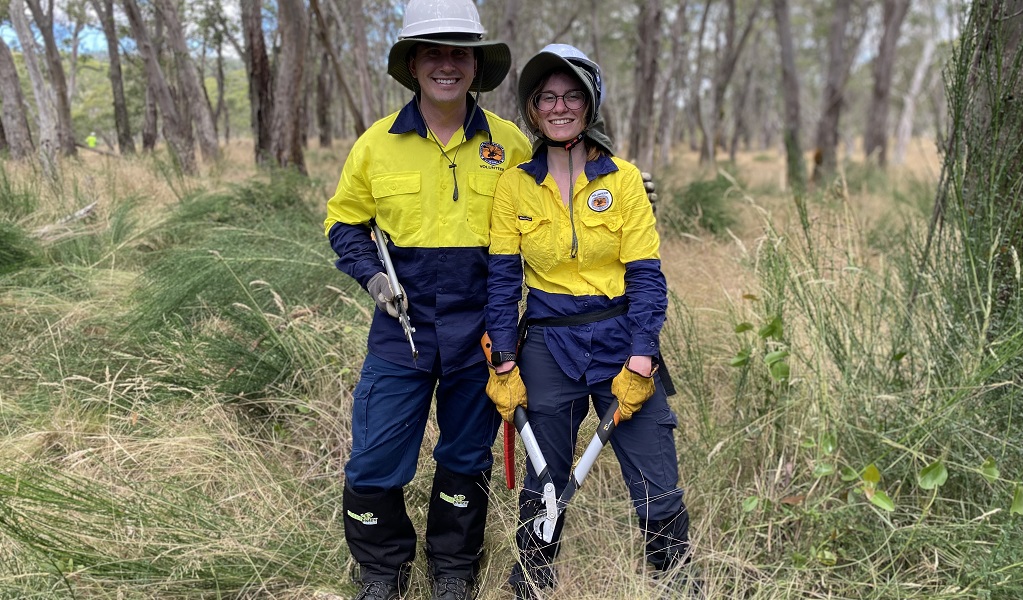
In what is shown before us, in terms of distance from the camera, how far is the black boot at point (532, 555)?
2.14 meters

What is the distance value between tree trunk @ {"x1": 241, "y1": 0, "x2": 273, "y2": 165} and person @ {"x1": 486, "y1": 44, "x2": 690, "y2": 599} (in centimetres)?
794

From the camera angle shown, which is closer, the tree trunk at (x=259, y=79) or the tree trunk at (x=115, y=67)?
the tree trunk at (x=259, y=79)

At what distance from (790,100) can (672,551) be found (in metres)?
9.17

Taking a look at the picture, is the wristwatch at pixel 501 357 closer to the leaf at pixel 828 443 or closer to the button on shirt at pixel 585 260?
the button on shirt at pixel 585 260

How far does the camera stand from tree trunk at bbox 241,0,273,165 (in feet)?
30.6

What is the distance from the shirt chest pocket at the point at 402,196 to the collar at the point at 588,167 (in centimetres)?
34

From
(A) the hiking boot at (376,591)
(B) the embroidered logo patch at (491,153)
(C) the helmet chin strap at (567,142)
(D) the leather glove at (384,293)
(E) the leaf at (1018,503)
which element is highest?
(C) the helmet chin strap at (567,142)

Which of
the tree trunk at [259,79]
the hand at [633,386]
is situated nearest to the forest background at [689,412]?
the hand at [633,386]

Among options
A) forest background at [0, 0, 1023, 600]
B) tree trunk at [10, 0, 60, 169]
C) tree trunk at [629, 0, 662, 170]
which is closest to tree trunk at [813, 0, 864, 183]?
tree trunk at [629, 0, 662, 170]

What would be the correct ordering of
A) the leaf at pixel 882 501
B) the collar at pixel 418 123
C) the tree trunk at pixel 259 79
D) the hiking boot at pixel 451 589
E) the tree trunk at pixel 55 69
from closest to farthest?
the leaf at pixel 882 501 → the collar at pixel 418 123 → the hiking boot at pixel 451 589 → the tree trunk at pixel 259 79 → the tree trunk at pixel 55 69

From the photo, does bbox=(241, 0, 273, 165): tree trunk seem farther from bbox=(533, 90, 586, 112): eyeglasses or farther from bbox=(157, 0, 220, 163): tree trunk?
bbox=(533, 90, 586, 112): eyeglasses

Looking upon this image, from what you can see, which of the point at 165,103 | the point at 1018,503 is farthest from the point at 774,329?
the point at 165,103

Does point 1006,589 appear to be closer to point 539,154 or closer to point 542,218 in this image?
point 542,218

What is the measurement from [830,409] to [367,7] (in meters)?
20.3
